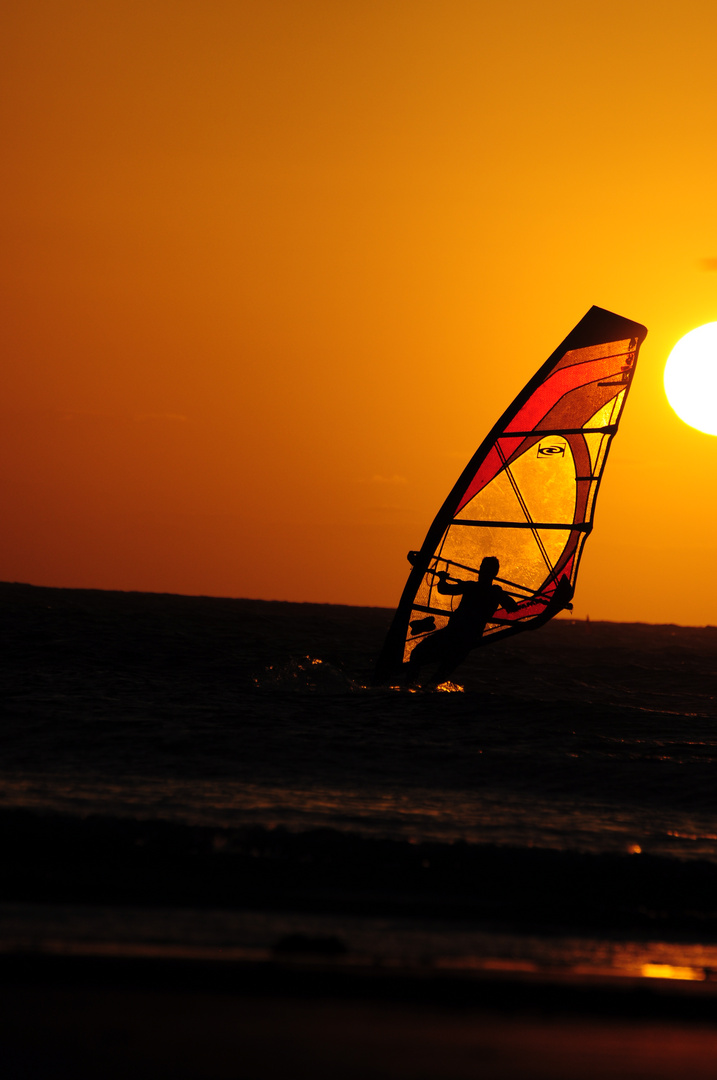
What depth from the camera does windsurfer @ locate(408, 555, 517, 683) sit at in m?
10.3

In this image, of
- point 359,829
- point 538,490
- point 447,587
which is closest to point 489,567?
point 447,587

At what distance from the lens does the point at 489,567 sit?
406 inches

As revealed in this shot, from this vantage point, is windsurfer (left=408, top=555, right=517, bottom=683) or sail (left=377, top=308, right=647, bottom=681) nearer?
sail (left=377, top=308, right=647, bottom=681)

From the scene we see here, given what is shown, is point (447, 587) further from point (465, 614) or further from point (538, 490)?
point (538, 490)

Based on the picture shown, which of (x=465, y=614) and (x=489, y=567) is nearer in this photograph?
(x=489, y=567)

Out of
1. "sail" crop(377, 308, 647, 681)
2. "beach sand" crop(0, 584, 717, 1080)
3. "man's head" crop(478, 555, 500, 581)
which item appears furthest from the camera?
"man's head" crop(478, 555, 500, 581)

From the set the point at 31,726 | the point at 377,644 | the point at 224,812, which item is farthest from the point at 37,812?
the point at 377,644

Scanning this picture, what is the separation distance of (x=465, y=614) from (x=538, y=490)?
1657mm

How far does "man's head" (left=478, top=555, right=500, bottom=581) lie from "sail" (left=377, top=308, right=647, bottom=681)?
0.24 metres

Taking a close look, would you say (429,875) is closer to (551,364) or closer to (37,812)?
(37,812)

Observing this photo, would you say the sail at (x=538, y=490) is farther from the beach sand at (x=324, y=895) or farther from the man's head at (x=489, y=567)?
the beach sand at (x=324, y=895)

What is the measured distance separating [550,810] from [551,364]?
5.60 metres

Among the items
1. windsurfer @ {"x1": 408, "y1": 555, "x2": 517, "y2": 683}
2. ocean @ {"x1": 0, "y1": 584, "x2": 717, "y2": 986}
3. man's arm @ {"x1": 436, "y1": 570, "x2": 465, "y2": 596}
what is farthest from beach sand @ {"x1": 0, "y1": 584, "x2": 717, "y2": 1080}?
man's arm @ {"x1": 436, "y1": 570, "x2": 465, "y2": 596}

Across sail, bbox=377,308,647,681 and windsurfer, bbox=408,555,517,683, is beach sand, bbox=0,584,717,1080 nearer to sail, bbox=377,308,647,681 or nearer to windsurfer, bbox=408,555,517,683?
windsurfer, bbox=408,555,517,683
